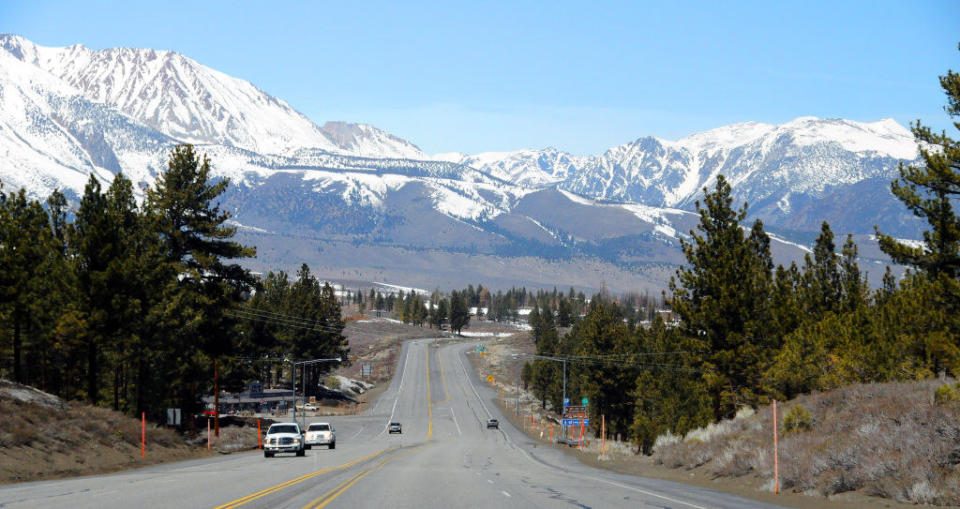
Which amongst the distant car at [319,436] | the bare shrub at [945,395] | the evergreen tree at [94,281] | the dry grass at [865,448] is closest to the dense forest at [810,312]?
the dry grass at [865,448]

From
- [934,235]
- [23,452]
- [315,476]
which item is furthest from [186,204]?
[934,235]

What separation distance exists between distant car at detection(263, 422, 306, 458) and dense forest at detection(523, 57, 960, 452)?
71.7 feet

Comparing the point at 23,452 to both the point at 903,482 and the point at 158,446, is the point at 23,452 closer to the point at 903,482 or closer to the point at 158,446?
the point at 158,446

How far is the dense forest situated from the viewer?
3441cm

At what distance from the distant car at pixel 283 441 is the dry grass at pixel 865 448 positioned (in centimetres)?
2144

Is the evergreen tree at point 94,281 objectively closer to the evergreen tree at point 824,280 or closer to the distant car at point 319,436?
the distant car at point 319,436

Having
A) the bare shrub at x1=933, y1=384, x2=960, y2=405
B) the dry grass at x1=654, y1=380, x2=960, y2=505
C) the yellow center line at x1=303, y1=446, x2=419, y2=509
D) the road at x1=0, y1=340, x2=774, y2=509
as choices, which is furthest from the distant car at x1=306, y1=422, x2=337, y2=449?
the bare shrub at x1=933, y1=384, x2=960, y2=405

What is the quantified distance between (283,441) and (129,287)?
1271 centimetres

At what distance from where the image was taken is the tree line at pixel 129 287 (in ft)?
172

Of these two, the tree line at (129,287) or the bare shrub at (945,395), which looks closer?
the bare shrub at (945,395)

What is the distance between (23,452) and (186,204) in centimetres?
2498

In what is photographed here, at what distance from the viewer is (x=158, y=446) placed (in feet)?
162

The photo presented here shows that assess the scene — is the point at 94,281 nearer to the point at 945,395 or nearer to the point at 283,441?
the point at 283,441

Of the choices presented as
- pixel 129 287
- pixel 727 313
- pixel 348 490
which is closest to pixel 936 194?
pixel 727 313
